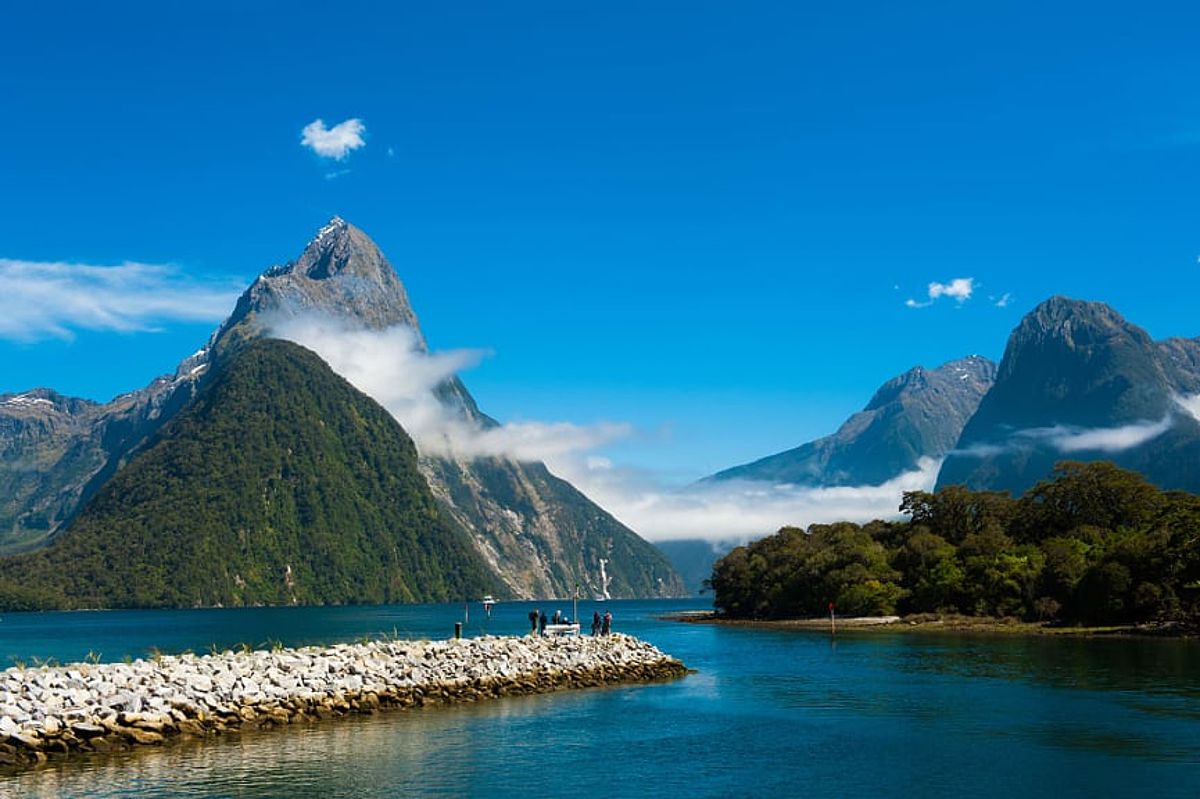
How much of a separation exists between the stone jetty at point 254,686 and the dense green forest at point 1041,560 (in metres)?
75.9

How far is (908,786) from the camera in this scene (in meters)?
38.8

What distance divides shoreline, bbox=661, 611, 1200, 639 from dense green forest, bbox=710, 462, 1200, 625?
10.0 feet

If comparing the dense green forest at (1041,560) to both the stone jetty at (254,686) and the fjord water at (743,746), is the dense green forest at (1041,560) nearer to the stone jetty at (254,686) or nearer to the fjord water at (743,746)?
the fjord water at (743,746)

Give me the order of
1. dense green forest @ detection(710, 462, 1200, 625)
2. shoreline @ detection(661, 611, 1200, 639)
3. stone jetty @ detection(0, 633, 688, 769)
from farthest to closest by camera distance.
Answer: dense green forest @ detection(710, 462, 1200, 625) < shoreline @ detection(661, 611, 1200, 639) < stone jetty @ detection(0, 633, 688, 769)

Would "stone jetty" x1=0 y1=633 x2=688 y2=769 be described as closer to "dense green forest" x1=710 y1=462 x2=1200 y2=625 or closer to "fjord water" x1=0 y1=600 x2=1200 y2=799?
"fjord water" x1=0 y1=600 x2=1200 y2=799

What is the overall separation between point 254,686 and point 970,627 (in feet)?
375

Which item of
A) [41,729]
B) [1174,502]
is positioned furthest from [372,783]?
[1174,502]

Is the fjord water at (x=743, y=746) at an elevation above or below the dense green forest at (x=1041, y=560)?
below

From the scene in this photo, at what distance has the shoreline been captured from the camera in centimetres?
12109

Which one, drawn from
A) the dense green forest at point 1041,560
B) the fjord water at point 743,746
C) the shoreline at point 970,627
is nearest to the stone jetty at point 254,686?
the fjord water at point 743,746

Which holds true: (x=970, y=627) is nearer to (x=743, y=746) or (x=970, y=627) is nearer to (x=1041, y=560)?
(x=1041, y=560)

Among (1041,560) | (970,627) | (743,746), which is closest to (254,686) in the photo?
(743,746)

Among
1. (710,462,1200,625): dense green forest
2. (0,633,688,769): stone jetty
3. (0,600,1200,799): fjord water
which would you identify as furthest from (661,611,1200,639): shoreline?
(0,633,688,769): stone jetty

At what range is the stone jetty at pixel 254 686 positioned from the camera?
47531 mm
